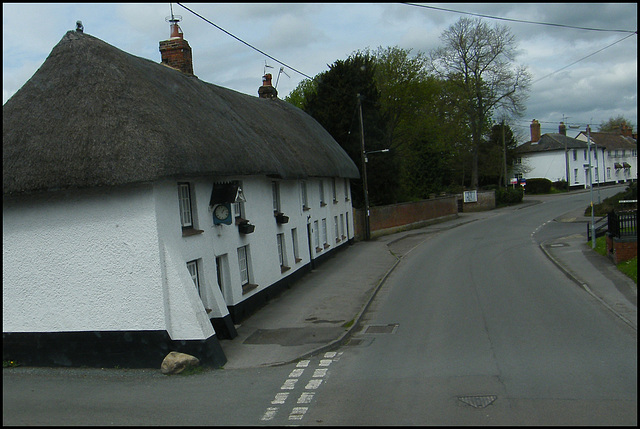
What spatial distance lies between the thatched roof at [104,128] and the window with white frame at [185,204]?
0.98m

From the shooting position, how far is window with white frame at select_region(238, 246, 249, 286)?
52.4 feet

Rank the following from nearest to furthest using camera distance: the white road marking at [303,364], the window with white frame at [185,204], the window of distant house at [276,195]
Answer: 1. the white road marking at [303,364]
2. the window with white frame at [185,204]
3. the window of distant house at [276,195]

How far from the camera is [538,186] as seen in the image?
7081 cm

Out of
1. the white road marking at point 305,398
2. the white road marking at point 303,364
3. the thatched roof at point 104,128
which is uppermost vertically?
the thatched roof at point 104,128

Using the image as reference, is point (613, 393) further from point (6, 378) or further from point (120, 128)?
point (6, 378)

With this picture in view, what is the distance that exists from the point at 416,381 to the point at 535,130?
79.5 m

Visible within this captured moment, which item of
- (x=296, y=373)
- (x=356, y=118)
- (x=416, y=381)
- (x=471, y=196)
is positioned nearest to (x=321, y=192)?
(x=356, y=118)

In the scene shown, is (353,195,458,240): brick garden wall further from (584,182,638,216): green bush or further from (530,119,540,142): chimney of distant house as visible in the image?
(530,119,540,142): chimney of distant house

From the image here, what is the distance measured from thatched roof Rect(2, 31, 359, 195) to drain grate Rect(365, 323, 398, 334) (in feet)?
16.6

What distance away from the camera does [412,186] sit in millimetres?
53219

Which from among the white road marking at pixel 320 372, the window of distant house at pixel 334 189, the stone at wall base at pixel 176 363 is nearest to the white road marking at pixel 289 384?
the white road marking at pixel 320 372

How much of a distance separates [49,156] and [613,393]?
10.7m

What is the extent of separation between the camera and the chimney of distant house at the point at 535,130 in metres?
80.9

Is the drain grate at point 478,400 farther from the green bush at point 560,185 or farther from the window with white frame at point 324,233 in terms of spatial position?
the green bush at point 560,185
